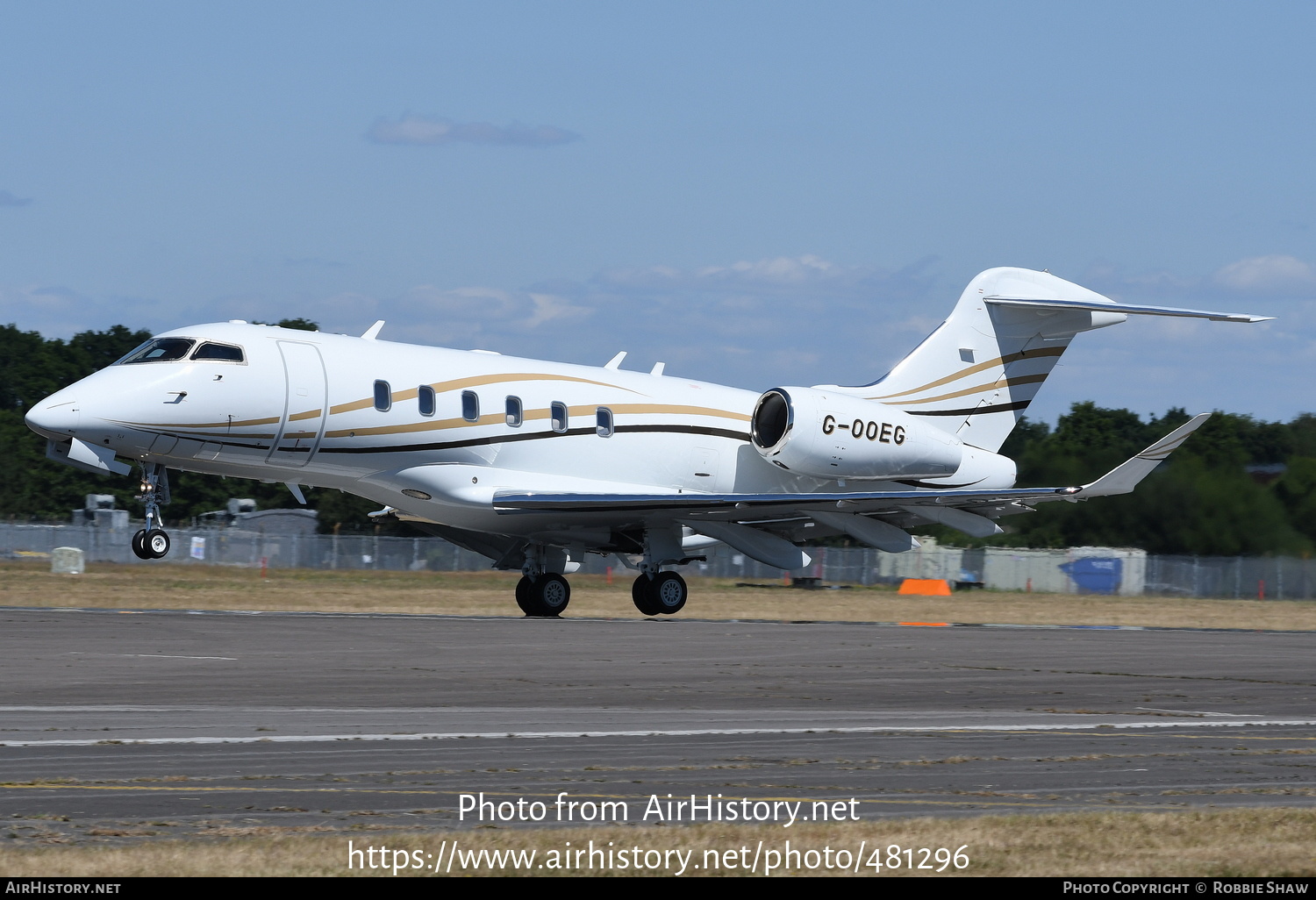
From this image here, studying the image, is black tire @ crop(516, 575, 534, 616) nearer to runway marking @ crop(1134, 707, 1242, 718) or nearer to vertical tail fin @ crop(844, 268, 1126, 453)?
vertical tail fin @ crop(844, 268, 1126, 453)

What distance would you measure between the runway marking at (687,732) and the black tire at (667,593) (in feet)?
46.5

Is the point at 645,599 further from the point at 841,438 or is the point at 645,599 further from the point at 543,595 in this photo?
the point at 841,438

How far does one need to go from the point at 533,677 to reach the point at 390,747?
201 inches

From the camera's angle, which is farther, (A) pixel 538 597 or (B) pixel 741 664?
(A) pixel 538 597

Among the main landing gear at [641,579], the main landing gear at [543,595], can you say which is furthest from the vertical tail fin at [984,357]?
the main landing gear at [543,595]

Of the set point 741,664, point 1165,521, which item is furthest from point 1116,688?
point 1165,521

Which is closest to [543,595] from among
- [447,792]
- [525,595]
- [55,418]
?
[525,595]

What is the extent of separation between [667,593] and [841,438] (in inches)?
163

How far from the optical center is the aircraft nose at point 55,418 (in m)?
20.9

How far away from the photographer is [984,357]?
29359 mm

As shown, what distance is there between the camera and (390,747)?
32.5 feet

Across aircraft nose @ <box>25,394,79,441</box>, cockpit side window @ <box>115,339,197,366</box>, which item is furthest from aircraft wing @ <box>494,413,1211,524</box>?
aircraft nose @ <box>25,394,79,441</box>

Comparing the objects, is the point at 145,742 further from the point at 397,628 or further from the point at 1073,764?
the point at 397,628

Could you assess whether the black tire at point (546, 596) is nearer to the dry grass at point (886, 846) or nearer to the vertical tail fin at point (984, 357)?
the vertical tail fin at point (984, 357)
